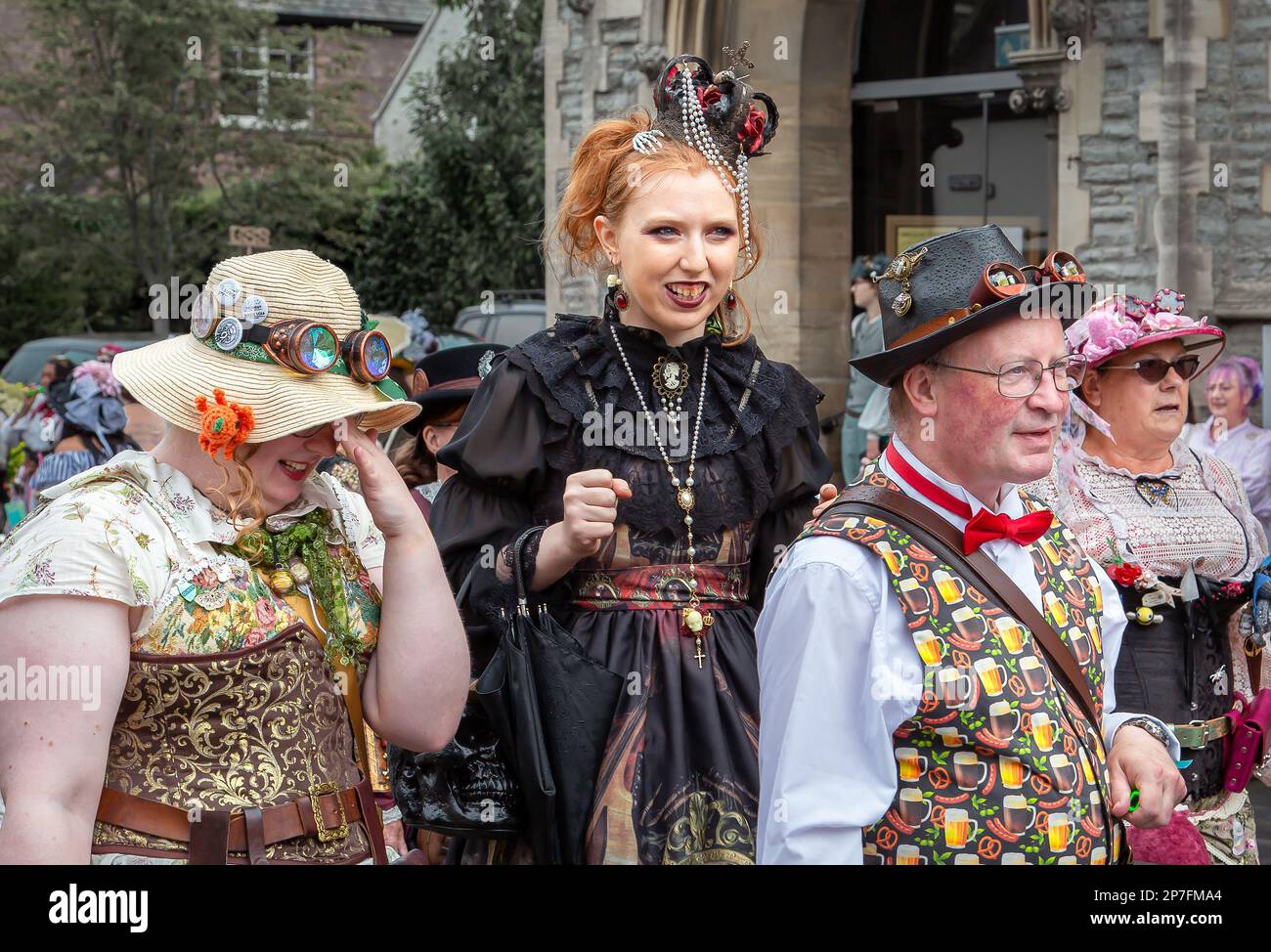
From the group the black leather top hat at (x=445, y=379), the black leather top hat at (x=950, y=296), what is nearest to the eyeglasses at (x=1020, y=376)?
the black leather top hat at (x=950, y=296)

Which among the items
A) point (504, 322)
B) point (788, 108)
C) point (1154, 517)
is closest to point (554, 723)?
point (1154, 517)

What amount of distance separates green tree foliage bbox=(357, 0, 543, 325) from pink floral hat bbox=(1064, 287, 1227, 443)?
1610 centimetres

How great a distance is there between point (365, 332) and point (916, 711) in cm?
115

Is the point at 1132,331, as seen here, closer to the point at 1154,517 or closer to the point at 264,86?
the point at 1154,517

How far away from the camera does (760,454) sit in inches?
142

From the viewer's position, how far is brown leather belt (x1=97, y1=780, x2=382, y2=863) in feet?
8.05

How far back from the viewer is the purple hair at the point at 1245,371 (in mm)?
9492

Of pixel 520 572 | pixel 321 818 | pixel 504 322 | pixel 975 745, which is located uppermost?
pixel 504 322

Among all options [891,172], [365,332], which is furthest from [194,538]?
[891,172]

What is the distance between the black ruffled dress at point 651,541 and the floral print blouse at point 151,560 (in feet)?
2.91

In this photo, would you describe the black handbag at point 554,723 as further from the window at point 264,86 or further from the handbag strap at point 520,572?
the window at point 264,86

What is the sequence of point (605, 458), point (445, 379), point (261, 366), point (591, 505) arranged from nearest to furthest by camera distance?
point (261, 366)
point (591, 505)
point (605, 458)
point (445, 379)

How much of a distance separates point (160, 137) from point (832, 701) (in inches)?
918

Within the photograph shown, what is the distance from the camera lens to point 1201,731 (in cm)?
411
